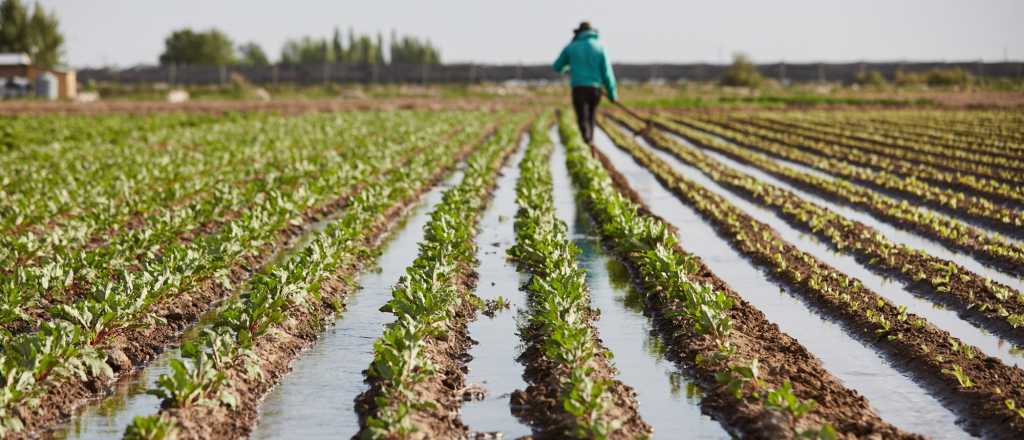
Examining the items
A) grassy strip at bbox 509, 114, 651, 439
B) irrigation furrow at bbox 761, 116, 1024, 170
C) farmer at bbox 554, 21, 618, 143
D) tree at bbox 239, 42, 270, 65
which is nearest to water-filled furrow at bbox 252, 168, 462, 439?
grassy strip at bbox 509, 114, 651, 439

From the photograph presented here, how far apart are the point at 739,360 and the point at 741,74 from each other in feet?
223

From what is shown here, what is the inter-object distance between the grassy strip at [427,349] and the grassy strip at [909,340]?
8.42 feet

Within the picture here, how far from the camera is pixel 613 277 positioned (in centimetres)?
1007

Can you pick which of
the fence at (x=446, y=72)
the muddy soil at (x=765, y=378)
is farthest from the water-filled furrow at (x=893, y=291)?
the fence at (x=446, y=72)

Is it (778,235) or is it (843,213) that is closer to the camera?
(778,235)

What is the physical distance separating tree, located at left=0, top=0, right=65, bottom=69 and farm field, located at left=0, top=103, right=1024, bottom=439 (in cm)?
7291

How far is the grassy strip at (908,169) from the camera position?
16016 millimetres

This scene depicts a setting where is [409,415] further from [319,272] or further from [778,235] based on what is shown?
[778,235]

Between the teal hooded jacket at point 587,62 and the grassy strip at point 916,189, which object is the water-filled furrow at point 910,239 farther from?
the teal hooded jacket at point 587,62

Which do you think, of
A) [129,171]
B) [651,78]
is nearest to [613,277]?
[129,171]

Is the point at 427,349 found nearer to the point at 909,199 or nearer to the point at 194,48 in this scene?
the point at 909,199

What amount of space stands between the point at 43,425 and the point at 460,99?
5709 centimetres

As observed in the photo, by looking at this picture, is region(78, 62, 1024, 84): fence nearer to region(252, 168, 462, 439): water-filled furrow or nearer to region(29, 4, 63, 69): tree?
region(29, 4, 63, 69): tree

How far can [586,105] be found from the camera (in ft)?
58.1
